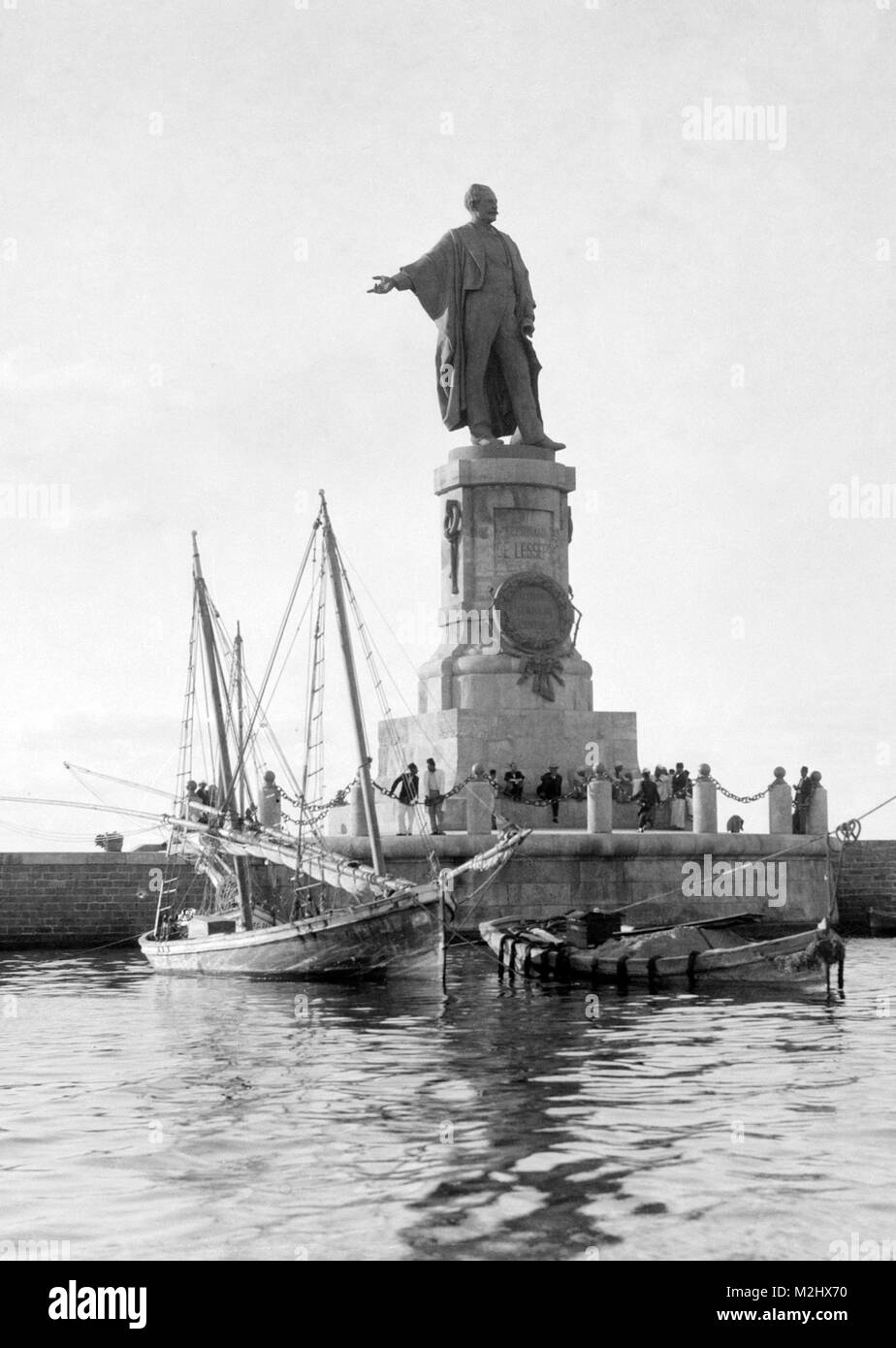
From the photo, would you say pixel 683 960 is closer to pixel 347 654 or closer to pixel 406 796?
pixel 347 654

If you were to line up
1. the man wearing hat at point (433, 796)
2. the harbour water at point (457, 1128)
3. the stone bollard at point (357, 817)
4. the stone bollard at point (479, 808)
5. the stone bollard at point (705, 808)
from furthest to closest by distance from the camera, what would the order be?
the stone bollard at point (705, 808)
the man wearing hat at point (433, 796)
the stone bollard at point (357, 817)
the stone bollard at point (479, 808)
the harbour water at point (457, 1128)

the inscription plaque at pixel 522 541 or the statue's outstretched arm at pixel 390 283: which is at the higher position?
the statue's outstretched arm at pixel 390 283

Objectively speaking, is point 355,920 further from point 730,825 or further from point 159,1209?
point 159,1209

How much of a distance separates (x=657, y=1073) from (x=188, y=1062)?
5.40 meters

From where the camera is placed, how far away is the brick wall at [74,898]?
133 ft

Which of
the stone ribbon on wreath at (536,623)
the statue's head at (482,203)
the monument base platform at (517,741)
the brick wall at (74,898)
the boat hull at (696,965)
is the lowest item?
the boat hull at (696,965)

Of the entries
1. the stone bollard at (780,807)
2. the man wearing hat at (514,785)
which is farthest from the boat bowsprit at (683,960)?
the stone bollard at (780,807)

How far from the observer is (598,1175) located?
14.4 m

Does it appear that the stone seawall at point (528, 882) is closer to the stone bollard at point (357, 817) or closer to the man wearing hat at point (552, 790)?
the stone bollard at point (357, 817)

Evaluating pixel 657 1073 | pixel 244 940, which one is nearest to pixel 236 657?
pixel 244 940

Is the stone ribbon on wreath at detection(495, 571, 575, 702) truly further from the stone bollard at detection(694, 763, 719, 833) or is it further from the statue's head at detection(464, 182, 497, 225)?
the statue's head at detection(464, 182, 497, 225)

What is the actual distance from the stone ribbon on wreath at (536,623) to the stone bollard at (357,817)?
218 inches

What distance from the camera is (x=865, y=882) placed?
148ft

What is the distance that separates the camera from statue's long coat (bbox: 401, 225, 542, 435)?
145ft
